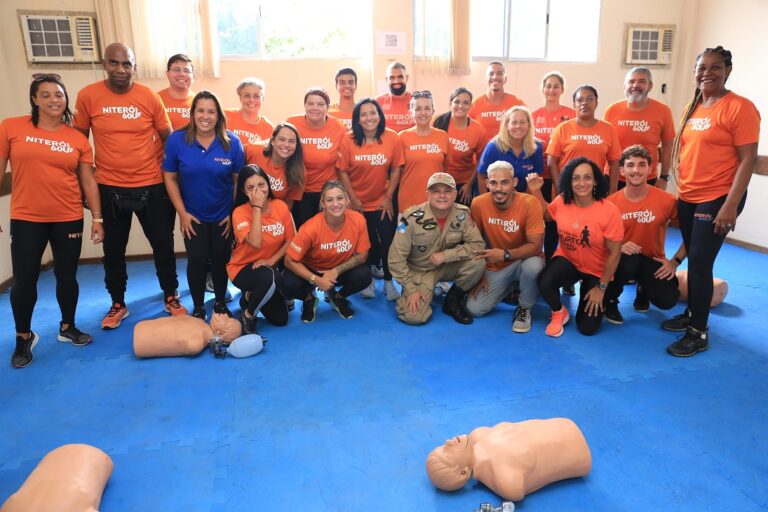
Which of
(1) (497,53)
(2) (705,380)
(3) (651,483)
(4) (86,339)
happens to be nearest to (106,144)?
(4) (86,339)

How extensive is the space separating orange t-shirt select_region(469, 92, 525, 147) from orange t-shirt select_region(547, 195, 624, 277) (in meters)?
1.17

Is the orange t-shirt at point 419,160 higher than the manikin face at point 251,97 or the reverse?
the reverse

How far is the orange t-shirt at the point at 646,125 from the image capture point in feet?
12.9

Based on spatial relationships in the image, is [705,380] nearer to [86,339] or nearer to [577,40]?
[86,339]

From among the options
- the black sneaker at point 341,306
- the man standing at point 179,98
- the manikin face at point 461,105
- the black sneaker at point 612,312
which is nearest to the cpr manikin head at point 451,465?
the black sneaker at point 341,306

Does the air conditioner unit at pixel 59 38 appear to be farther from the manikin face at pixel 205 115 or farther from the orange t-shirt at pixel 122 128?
the manikin face at pixel 205 115

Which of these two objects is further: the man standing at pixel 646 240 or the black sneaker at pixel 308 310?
the black sneaker at pixel 308 310

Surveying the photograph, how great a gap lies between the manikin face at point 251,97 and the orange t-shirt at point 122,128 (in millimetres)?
637

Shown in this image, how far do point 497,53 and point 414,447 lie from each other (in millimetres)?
4751

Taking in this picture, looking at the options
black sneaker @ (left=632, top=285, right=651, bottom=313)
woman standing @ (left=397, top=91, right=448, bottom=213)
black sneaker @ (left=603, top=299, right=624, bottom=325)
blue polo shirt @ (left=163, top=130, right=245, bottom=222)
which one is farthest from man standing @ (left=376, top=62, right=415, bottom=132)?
black sneaker @ (left=632, top=285, right=651, bottom=313)

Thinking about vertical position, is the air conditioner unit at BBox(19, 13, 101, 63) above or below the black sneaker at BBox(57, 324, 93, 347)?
above

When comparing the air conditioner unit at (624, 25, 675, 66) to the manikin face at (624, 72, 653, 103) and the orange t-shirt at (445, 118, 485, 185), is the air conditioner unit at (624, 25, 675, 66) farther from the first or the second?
the orange t-shirt at (445, 118, 485, 185)

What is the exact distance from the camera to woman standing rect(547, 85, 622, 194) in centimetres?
371

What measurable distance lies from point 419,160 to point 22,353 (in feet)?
9.73
